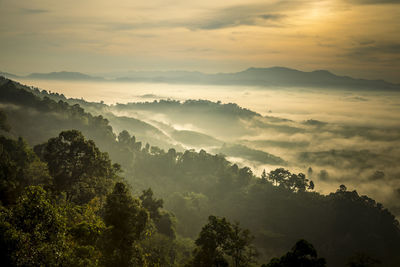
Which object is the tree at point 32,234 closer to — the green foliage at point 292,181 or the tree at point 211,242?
the tree at point 211,242

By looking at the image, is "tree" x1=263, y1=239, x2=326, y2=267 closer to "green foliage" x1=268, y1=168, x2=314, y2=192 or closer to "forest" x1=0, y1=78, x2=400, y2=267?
"forest" x1=0, y1=78, x2=400, y2=267

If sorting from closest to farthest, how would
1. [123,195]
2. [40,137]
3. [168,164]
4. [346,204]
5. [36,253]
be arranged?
[36,253], [123,195], [346,204], [40,137], [168,164]

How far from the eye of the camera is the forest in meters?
16.8

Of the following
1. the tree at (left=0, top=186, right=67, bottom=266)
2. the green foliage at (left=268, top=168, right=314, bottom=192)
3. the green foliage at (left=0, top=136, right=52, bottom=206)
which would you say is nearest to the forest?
the tree at (left=0, top=186, right=67, bottom=266)

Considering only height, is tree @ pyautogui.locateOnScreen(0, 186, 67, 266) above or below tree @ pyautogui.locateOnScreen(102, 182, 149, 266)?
above

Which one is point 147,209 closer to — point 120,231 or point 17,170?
point 120,231

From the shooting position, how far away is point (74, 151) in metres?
35.1

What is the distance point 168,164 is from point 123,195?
85949mm

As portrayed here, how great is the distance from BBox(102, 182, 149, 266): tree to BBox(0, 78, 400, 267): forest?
8cm

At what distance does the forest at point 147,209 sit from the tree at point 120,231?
81mm

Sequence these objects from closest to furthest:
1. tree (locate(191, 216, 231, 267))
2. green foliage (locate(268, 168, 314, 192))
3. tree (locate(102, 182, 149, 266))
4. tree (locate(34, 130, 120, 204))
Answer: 1. tree (locate(102, 182, 149, 266))
2. tree (locate(191, 216, 231, 267))
3. tree (locate(34, 130, 120, 204))
4. green foliage (locate(268, 168, 314, 192))

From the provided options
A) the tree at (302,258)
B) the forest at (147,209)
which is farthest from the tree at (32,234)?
the tree at (302,258)

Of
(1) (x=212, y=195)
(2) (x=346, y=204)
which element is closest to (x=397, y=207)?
Answer: (2) (x=346, y=204)

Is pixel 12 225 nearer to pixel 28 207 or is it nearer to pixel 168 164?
pixel 28 207
